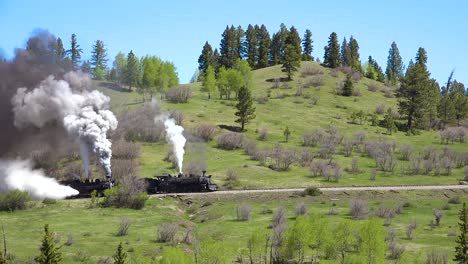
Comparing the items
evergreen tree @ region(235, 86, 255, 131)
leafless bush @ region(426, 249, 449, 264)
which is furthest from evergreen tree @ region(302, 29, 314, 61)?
leafless bush @ region(426, 249, 449, 264)

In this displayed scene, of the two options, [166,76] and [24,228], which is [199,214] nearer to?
[24,228]

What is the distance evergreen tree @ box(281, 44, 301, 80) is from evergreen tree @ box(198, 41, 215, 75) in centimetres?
2355

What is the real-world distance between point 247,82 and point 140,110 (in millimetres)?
43693

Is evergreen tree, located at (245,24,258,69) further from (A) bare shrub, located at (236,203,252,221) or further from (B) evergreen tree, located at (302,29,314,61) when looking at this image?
(A) bare shrub, located at (236,203,252,221)

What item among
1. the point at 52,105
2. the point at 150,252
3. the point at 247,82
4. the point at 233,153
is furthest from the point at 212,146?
the point at 150,252

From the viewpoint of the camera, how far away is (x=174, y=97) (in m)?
130

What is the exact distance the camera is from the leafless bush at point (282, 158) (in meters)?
88.5

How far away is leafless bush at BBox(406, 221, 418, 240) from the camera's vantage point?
5019cm

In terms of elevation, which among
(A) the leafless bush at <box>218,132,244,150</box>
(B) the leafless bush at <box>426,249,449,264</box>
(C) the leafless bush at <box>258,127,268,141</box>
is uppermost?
(C) the leafless bush at <box>258,127,268,141</box>

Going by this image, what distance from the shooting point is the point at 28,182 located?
239 ft

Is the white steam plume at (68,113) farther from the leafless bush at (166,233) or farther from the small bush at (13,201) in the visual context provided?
the leafless bush at (166,233)

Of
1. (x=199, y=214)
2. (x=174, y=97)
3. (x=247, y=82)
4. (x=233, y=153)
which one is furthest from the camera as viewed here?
(x=247, y=82)

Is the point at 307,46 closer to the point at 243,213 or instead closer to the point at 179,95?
the point at 179,95

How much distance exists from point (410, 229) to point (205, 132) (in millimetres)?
56811
